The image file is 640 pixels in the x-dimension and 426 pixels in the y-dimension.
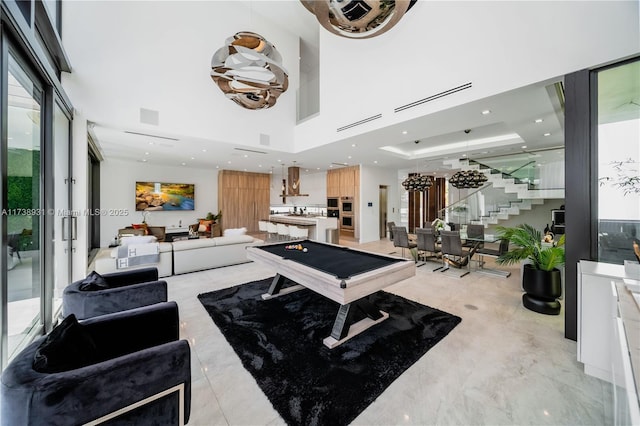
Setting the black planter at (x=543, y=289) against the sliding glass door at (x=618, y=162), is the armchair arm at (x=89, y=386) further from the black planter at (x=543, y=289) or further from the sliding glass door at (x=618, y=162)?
the black planter at (x=543, y=289)

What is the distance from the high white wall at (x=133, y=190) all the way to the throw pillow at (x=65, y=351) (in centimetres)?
899

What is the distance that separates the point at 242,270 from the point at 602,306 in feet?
17.5

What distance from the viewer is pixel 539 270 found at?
328 centimetres

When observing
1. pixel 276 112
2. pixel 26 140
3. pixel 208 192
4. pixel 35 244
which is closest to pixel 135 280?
pixel 35 244

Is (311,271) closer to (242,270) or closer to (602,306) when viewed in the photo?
(602,306)

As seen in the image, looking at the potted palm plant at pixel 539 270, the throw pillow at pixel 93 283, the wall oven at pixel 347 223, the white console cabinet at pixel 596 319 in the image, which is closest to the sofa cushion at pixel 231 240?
the throw pillow at pixel 93 283

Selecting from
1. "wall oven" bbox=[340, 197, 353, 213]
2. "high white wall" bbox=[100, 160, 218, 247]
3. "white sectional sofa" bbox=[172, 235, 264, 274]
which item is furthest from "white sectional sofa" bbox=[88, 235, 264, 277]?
"wall oven" bbox=[340, 197, 353, 213]

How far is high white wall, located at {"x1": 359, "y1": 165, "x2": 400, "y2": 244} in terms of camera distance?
929 centimetres

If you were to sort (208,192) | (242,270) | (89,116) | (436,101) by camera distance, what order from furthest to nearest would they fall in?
(208,192), (242,270), (89,116), (436,101)

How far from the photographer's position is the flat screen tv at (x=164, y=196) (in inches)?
354

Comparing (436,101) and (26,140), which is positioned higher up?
(436,101)

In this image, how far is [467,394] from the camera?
190 centimetres

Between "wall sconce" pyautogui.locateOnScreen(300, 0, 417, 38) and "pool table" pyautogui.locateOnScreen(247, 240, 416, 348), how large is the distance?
221cm

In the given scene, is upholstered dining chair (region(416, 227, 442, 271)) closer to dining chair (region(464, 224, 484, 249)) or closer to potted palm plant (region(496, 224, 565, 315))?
dining chair (region(464, 224, 484, 249))
